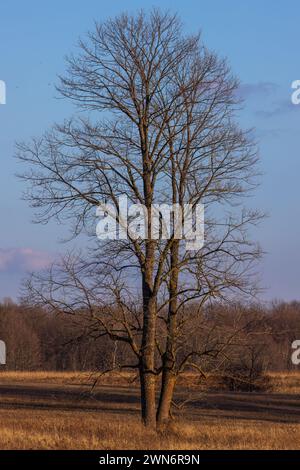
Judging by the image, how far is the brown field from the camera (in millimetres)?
16375

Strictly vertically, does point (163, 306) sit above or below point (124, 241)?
below

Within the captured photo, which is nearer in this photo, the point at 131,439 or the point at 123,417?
the point at 131,439

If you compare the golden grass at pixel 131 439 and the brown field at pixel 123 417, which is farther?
the brown field at pixel 123 417

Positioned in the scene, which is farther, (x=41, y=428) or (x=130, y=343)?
(x=130, y=343)

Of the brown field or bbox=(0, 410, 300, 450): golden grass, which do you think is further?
the brown field

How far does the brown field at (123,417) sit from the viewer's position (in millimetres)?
16375

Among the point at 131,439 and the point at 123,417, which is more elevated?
the point at 131,439

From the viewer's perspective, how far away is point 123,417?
3097cm

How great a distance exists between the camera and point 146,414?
21.4 metres

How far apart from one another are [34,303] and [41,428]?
336 centimetres

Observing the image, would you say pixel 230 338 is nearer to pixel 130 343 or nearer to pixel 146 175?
pixel 130 343

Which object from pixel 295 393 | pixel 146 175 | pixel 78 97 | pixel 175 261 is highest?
pixel 78 97
